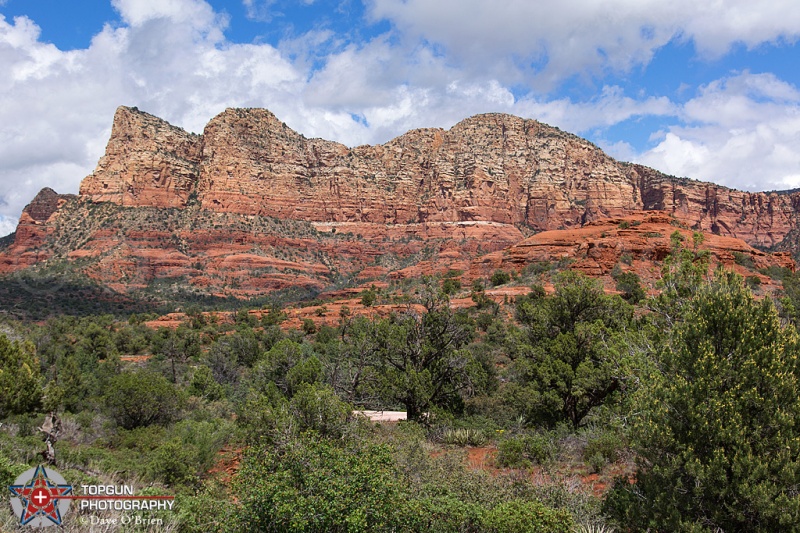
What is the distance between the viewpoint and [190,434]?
14062 millimetres

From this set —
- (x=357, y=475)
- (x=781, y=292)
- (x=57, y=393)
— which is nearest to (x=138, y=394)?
(x=57, y=393)

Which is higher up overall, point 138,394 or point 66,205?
point 66,205

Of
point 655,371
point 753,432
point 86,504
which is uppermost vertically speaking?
point 655,371

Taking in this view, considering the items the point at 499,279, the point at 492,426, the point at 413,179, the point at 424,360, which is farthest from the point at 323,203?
the point at 492,426

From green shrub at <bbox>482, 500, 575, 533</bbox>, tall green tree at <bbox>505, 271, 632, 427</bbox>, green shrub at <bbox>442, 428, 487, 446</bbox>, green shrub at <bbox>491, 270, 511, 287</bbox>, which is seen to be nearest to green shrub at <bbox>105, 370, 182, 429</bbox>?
green shrub at <bbox>442, 428, 487, 446</bbox>

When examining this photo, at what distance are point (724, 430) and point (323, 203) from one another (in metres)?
104

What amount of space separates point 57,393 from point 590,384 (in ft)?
50.7

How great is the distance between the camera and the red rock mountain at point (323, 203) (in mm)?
81938

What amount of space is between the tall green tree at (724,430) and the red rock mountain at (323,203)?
70.8 metres

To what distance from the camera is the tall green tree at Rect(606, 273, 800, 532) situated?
6980 millimetres

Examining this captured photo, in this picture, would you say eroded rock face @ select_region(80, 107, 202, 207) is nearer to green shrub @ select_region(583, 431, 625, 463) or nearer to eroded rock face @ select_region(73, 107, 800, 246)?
eroded rock face @ select_region(73, 107, 800, 246)

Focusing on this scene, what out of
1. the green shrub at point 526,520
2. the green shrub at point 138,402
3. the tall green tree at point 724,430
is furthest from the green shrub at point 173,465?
the tall green tree at point 724,430

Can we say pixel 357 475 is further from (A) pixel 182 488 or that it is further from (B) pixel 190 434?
(B) pixel 190 434

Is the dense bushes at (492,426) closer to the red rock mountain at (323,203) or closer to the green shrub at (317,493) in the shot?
the green shrub at (317,493)
